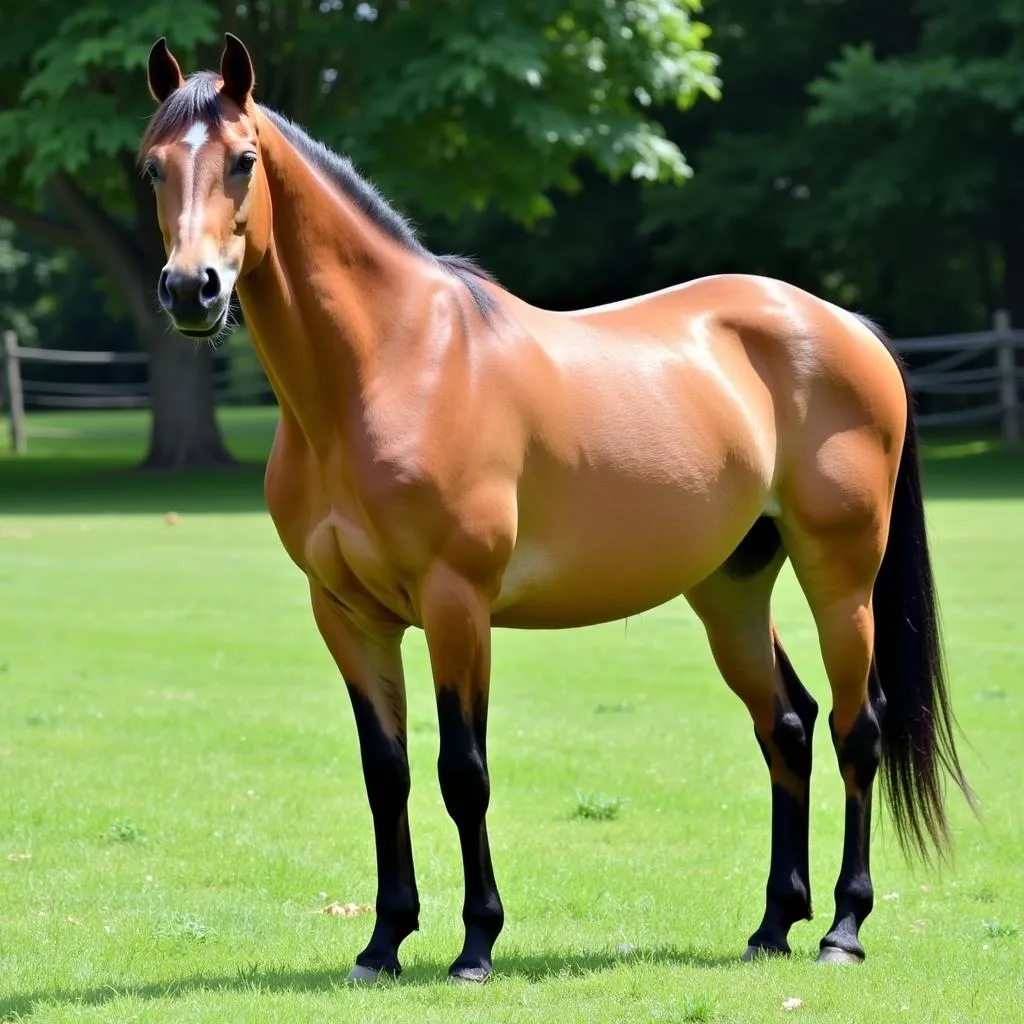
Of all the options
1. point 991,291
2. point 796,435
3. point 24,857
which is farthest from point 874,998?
A: point 991,291

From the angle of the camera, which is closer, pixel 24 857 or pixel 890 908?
pixel 890 908

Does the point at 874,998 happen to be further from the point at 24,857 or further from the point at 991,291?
the point at 991,291

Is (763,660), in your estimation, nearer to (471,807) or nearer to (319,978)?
(471,807)

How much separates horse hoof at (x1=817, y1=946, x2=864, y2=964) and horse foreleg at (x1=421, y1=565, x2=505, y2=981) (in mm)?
1009

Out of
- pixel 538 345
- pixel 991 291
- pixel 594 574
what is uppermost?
pixel 538 345

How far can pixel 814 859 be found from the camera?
6422 millimetres

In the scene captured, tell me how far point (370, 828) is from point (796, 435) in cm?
265

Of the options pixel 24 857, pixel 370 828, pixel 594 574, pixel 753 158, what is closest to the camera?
pixel 594 574

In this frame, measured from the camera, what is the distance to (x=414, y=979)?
474 centimetres

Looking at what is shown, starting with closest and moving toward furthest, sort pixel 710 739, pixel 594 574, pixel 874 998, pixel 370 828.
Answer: pixel 874 998, pixel 594 574, pixel 370 828, pixel 710 739

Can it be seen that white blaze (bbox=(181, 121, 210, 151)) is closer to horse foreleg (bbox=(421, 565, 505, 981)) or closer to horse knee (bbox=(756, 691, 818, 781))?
horse foreleg (bbox=(421, 565, 505, 981))

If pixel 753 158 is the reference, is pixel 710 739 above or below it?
below

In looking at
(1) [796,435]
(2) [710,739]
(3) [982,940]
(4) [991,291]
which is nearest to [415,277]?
(1) [796,435]

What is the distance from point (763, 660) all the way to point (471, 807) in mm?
1336
